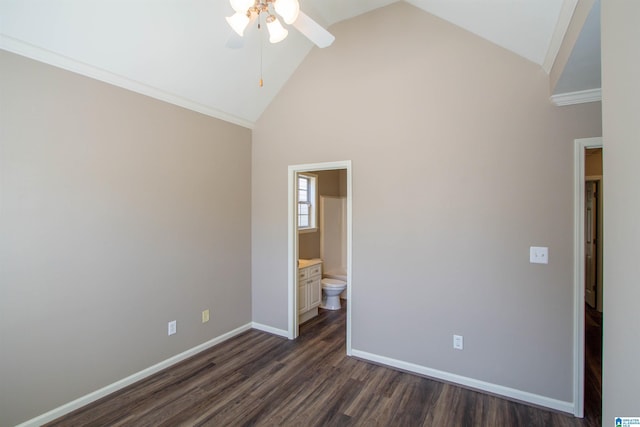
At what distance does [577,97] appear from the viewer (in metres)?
Result: 2.15

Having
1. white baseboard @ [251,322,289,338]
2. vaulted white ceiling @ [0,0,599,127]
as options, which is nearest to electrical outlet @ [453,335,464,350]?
white baseboard @ [251,322,289,338]

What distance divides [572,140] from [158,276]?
3.72 m

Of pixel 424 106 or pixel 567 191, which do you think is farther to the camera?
pixel 424 106

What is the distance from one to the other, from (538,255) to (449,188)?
0.86 m

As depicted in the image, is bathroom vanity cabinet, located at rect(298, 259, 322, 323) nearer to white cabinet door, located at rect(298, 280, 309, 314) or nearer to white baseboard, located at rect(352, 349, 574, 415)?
white cabinet door, located at rect(298, 280, 309, 314)

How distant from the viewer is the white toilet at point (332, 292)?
14.8ft

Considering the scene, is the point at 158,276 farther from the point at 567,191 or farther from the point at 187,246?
the point at 567,191

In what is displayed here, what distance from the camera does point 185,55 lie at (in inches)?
104

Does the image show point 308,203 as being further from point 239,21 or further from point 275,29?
point 239,21

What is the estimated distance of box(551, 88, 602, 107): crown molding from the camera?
A: 2.10m

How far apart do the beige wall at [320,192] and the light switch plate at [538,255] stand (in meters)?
3.16

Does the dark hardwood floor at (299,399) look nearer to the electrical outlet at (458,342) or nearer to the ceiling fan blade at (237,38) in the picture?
the electrical outlet at (458,342)

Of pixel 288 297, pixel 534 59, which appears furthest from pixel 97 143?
pixel 534 59

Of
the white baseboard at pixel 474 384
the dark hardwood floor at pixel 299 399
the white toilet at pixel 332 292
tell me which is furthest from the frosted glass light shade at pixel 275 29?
the white toilet at pixel 332 292
